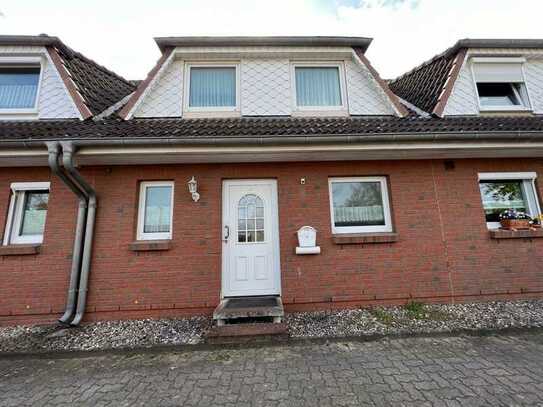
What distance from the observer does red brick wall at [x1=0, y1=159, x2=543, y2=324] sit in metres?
4.00

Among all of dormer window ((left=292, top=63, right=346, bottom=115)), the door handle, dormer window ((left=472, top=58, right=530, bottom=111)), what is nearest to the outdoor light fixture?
the door handle

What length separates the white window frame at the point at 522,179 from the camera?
4.57m

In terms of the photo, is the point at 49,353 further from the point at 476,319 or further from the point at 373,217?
the point at 476,319

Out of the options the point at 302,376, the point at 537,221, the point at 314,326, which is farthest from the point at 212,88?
the point at 537,221

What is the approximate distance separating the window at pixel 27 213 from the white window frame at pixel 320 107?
4992 mm

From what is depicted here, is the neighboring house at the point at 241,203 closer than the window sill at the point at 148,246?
Yes

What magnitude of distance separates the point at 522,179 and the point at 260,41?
604 cm

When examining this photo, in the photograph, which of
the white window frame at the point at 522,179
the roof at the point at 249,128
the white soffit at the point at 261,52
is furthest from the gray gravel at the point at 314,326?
the white soffit at the point at 261,52

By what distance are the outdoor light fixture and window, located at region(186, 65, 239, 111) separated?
1.90 metres

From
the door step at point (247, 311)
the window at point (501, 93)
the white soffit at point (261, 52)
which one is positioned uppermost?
the white soffit at point (261, 52)

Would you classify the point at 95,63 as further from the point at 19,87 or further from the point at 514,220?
the point at 514,220

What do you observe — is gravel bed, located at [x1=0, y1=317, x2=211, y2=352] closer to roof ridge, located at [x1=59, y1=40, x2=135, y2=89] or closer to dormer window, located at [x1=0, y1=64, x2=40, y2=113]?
dormer window, located at [x1=0, y1=64, x2=40, y2=113]

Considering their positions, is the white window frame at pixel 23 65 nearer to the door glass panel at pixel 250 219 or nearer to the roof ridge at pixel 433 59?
the door glass panel at pixel 250 219

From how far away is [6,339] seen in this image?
351cm
